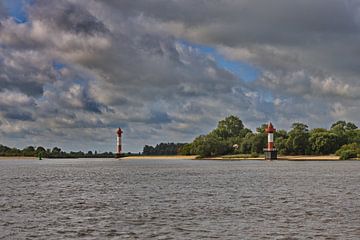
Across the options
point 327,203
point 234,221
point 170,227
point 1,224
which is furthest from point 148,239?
point 327,203

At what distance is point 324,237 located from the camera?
1178 inches

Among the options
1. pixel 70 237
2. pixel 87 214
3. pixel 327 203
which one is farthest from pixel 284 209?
pixel 70 237

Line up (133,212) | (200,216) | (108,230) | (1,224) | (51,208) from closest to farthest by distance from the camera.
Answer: (108,230), (1,224), (200,216), (133,212), (51,208)

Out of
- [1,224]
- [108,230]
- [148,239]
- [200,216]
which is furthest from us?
[200,216]

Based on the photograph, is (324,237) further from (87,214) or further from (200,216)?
(87,214)

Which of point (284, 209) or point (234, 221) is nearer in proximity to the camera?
point (234, 221)

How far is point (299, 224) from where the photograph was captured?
3453 cm

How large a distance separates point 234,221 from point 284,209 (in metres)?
7.94

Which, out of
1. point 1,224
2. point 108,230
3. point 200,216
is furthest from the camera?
point 200,216

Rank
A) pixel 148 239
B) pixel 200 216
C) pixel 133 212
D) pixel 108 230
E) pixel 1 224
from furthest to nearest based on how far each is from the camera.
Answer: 1. pixel 133 212
2. pixel 200 216
3. pixel 1 224
4. pixel 108 230
5. pixel 148 239

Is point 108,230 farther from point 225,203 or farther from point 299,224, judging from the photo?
point 225,203

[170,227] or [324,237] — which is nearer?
[324,237]

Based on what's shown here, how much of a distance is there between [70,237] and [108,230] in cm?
300

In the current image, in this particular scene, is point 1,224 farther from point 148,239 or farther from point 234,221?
point 234,221
